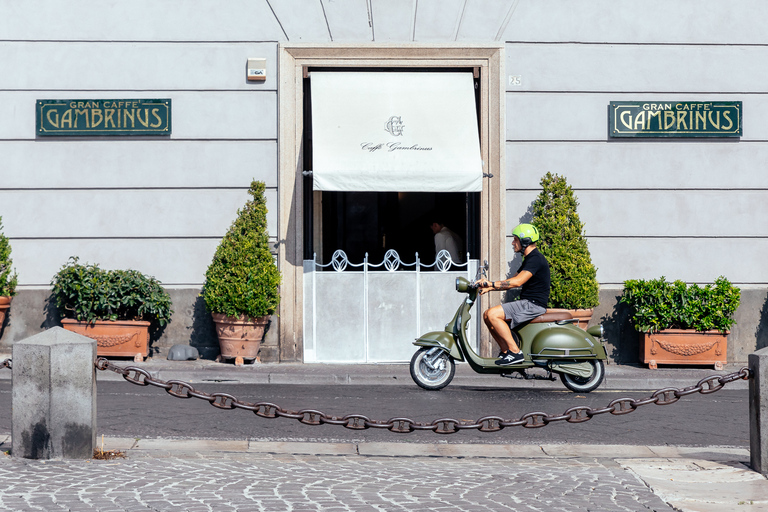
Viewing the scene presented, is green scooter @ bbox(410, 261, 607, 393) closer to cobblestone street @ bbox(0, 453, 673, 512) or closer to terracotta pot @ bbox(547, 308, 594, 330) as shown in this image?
terracotta pot @ bbox(547, 308, 594, 330)

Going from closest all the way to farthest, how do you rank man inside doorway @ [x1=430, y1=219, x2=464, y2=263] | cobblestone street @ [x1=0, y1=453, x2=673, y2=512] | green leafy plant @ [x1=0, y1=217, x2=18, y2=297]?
cobblestone street @ [x1=0, y1=453, x2=673, y2=512], green leafy plant @ [x1=0, y1=217, x2=18, y2=297], man inside doorway @ [x1=430, y1=219, x2=464, y2=263]

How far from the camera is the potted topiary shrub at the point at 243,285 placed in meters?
10.4

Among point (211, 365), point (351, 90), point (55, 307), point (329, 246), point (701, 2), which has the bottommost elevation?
point (211, 365)

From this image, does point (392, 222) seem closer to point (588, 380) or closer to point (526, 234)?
point (526, 234)

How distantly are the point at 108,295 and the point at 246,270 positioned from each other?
1.68m

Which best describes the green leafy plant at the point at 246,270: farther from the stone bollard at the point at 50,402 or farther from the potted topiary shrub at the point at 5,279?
the stone bollard at the point at 50,402

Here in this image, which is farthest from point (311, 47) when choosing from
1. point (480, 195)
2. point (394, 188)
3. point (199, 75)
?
point (480, 195)

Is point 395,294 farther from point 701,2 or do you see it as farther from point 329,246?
point 701,2

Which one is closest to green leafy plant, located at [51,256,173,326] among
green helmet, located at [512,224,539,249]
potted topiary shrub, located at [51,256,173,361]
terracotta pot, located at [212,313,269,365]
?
potted topiary shrub, located at [51,256,173,361]

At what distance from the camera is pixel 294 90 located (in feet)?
36.9

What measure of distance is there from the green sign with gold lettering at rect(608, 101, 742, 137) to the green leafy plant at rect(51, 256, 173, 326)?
20.5 ft

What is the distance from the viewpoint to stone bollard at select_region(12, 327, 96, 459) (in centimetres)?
506

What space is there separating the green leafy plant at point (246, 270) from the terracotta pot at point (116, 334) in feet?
3.01

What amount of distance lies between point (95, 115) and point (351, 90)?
11.0 feet
